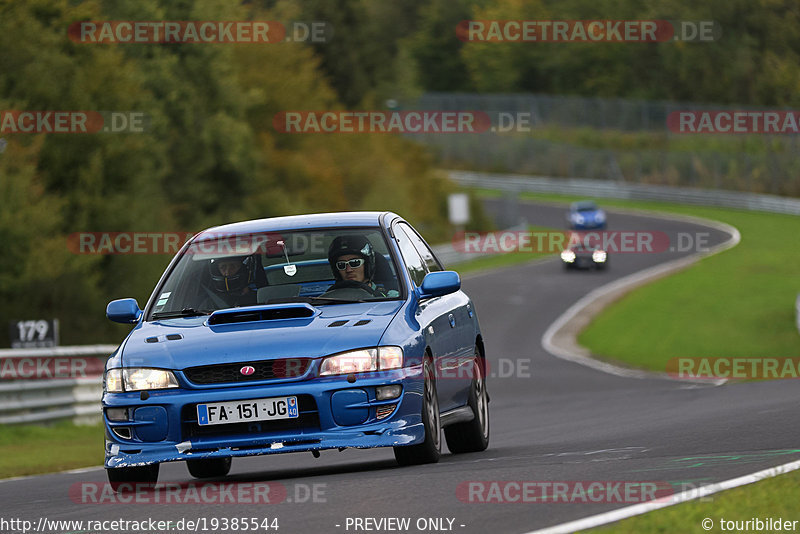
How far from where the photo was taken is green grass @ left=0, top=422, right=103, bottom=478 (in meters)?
14.4

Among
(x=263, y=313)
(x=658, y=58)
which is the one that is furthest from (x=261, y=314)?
(x=658, y=58)

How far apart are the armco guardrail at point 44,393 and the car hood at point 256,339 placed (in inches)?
373

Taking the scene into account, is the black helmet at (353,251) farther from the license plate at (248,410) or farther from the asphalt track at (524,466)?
the license plate at (248,410)

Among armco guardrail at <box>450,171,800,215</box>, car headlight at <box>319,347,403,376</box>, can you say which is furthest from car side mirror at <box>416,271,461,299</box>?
armco guardrail at <box>450,171,800,215</box>

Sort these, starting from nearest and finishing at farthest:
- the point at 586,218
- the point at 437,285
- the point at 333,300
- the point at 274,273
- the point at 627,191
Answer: the point at 333,300 < the point at 437,285 < the point at 274,273 < the point at 586,218 < the point at 627,191

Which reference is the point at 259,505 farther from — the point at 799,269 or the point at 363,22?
the point at 363,22

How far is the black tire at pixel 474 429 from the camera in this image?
10641 mm

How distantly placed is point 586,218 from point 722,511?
5502 centimetres

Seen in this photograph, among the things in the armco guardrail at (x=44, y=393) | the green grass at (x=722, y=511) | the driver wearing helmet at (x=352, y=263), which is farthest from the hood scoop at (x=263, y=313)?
the armco guardrail at (x=44, y=393)

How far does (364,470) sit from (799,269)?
3855 centimetres

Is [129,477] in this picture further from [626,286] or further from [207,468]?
[626,286]

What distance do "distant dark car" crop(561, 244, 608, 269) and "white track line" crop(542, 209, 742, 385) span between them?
1.35 m

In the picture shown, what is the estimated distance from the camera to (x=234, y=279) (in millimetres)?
9750

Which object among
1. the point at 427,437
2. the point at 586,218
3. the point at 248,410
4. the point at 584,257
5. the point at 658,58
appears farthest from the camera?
the point at 658,58
